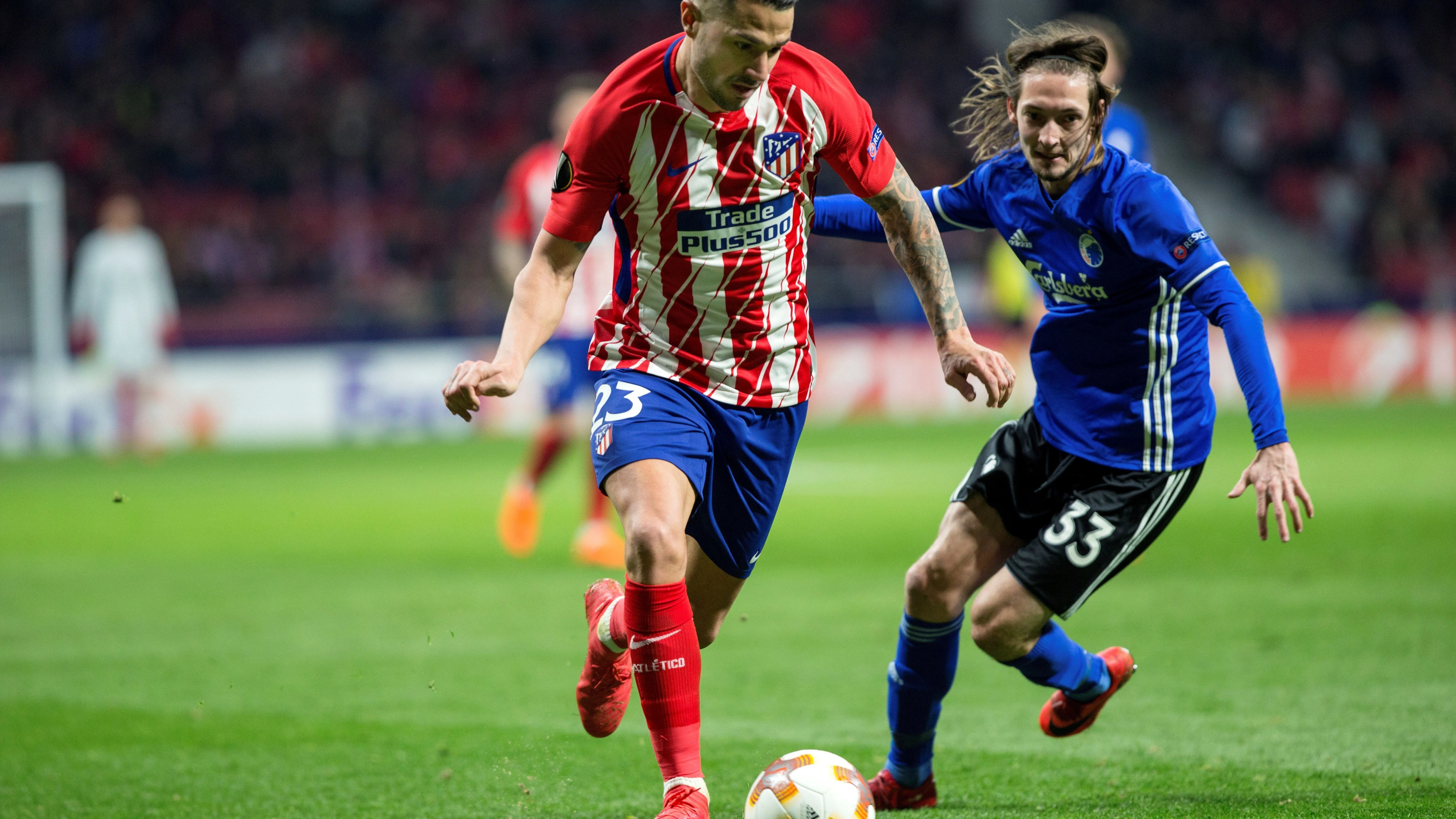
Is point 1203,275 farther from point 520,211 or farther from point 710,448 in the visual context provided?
point 520,211

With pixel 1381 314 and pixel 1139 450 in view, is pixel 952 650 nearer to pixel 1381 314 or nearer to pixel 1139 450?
pixel 1139 450

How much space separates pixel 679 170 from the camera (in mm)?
3730

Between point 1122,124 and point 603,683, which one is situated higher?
point 1122,124

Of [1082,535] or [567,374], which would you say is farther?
[567,374]

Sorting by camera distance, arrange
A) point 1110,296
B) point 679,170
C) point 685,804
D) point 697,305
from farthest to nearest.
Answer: point 1110,296 < point 697,305 < point 679,170 < point 685,804

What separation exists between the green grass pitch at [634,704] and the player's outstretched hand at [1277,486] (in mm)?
763

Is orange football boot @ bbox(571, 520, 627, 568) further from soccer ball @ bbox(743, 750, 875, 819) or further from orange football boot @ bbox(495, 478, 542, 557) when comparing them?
soccer ball @ bbox(743, 750, 875, 819)

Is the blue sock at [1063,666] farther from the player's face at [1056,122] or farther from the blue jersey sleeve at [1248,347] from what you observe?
the player's face at [1056,122]

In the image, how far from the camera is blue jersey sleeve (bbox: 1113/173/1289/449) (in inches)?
141

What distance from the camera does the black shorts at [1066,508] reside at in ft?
13.1


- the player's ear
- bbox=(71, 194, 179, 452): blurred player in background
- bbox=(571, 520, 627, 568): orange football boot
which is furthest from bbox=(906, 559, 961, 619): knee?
bbox=(71, 194, 179, 452): blurred player in background

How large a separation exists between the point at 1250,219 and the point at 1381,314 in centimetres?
683

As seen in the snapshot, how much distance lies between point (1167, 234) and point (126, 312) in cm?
1430

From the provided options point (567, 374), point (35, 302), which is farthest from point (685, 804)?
point (35, 302)
